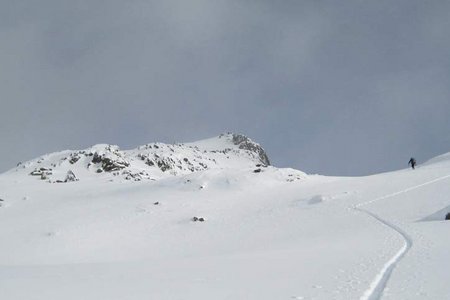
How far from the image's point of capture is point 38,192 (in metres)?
50.9

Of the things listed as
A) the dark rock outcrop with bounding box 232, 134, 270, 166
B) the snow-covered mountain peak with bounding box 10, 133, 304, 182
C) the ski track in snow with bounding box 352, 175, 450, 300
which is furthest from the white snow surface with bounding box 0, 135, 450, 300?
the dark rock outcrop with bounding box 232, 134, 270, 166

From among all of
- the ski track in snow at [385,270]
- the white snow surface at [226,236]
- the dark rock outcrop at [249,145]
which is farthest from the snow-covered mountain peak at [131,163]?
the ski track in snow at [385,270]

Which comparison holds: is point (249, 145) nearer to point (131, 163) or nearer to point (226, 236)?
point (131, 163)

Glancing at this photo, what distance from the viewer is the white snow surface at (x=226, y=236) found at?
39.4 ft

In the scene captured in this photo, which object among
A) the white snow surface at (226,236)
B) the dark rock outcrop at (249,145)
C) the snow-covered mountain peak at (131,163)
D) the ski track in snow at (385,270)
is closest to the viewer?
the ski track in snow at (385,270)

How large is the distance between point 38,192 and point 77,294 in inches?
1732

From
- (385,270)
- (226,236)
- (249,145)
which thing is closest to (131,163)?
(226,236)

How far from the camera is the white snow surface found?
1201 centimetres

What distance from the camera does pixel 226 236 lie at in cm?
3256

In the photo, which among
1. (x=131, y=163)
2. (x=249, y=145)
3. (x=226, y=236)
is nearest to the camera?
(x=226, y=236)

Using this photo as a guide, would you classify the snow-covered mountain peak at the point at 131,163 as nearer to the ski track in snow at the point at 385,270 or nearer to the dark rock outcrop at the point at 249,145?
the dark rock outcrop at the point at 249,145

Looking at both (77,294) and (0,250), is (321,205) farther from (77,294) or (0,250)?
(77,294)

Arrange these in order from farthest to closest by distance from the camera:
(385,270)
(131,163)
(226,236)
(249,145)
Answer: (249,145) → (131,163) → (226,236) → (385,270)

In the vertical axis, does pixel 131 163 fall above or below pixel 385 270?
above
